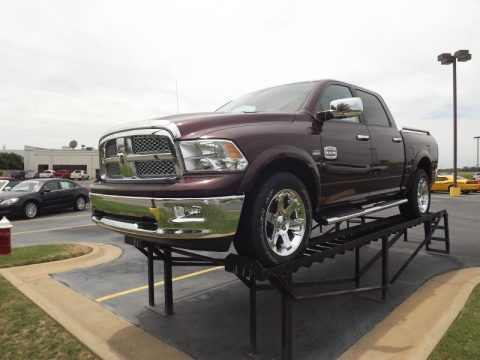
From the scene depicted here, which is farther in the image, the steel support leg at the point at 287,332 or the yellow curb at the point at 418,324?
the yellow curb at the point at 418,324

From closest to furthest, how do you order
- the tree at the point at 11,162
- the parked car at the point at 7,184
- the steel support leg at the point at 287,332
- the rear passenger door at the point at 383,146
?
1. the steel support leg at the point at 287,332
2. the rear passenger door at the point at 383,146
3. the parked car at the point at 7,184
4. the tree at the point at 11,162

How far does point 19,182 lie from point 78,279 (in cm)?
1077

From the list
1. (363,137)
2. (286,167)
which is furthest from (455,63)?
(286,167)

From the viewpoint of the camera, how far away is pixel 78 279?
5477mm

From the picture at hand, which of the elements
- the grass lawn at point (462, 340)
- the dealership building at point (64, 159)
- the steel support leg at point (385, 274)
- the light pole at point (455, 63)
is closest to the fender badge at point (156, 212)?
the grass lawn at point (462, 340)

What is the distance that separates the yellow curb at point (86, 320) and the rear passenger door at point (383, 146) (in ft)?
9.36

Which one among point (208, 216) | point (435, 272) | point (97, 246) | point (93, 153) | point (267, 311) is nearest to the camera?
point (208, 216)

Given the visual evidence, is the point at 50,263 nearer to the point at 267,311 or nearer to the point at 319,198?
the point at 267,311

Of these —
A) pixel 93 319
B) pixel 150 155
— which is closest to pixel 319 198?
pixel 150 155

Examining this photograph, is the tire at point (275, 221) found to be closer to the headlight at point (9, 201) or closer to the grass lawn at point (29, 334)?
the grass lawn at point (29, 334)

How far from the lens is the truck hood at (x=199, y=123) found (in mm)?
2746

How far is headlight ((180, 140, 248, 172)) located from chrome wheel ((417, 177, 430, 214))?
414cm

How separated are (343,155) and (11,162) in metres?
74.8

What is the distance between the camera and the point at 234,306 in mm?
4531
